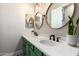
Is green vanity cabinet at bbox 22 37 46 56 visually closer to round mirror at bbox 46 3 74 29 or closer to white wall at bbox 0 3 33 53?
white wall at bbox 0 3 33 53

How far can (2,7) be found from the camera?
1.46 meters

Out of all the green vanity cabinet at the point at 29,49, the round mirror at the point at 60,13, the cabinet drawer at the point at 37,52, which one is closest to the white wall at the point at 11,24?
the green vanity cabinet at the point at 29,49

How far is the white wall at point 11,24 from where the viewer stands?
1467 mm

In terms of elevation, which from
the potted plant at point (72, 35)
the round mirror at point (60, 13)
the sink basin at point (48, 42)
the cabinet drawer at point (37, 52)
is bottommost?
the cabinet drawer at point (37, 52)

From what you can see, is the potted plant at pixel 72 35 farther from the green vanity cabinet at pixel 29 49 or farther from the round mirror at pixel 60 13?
the green vanity cabinet at pixel 29 49

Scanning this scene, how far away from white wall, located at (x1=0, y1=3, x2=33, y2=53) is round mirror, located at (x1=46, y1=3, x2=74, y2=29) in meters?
0.44

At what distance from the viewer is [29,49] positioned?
162cm

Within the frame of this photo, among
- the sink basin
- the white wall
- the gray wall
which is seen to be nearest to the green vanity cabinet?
the white wall

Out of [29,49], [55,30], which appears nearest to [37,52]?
[29,49]

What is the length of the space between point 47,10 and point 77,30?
70 cm

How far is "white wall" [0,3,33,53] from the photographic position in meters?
1.47

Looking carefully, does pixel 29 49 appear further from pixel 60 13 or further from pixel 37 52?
pixel 60 13

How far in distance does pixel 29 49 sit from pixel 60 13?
2.13 feet

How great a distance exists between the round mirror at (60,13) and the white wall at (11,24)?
444mm
